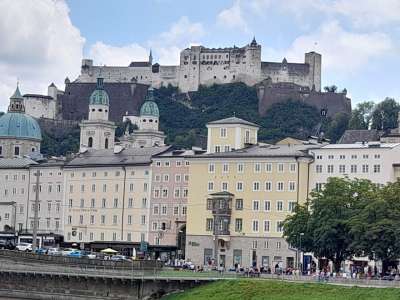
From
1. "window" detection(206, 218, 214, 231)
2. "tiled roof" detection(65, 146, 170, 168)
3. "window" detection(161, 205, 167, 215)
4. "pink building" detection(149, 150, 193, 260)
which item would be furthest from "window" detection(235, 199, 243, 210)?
"tiled roof" detection(65, 146, 170, 168)

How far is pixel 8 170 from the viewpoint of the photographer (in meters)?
154

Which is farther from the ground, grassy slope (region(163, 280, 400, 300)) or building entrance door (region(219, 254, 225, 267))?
building entrance door (region(219, 254, 225, 267))

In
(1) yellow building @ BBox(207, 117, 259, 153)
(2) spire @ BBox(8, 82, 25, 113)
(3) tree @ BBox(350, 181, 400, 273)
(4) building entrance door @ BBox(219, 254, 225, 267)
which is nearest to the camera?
(3) tree @ BBox(350, 181, 400, 273)

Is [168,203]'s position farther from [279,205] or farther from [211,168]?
[279,205]

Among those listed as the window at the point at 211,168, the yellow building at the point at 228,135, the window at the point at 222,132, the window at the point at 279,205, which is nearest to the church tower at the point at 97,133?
the yellow building at the point at 228,135

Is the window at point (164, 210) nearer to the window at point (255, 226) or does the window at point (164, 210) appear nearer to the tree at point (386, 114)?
the window at point (255, 226)

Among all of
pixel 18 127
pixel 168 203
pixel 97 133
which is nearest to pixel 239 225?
pixel 168 203

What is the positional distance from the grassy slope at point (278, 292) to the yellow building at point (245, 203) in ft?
110

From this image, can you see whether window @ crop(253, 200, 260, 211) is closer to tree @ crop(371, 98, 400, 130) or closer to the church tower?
the church tower

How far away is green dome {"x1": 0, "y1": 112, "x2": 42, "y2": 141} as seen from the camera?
616 ft

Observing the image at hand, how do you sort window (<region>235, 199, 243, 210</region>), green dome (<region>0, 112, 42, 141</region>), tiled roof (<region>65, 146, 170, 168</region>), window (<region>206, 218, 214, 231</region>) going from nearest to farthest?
window (<region>235, 199, 243, 210</region>)
window (<region>206, 218, 214, 231</region>)
tiled roof (<region>65, 146, 170, 168</region>)
green dome (<region>0, 112, 42, 141</region>)

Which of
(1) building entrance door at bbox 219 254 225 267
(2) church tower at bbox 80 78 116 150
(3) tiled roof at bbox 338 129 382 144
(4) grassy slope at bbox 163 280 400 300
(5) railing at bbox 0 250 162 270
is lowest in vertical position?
(4) grassy slope at bbox 163 280 400 300

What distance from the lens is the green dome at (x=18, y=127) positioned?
616ft

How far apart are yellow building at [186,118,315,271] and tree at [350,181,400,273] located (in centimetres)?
2310
